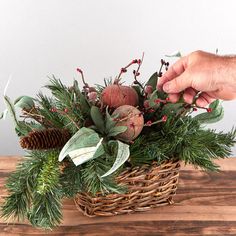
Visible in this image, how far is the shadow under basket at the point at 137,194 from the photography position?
93 cm

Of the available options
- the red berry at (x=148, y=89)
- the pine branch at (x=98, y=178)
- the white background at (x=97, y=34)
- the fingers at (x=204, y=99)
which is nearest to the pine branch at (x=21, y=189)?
the pine branch at (x=98, y=178)

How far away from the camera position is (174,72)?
40.7 inches

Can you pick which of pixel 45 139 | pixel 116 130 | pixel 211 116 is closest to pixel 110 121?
pixel 116 130

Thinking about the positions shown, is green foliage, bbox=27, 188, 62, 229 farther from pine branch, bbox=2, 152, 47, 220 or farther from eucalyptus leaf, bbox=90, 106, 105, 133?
eucalyptus leaf, bbox=90, 106, 105, 133

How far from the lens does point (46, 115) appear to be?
1.00 m

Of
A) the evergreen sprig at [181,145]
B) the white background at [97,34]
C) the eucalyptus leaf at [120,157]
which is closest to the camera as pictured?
the eucalyptus leaf at [120,157]

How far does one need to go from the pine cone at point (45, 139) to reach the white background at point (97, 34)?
2.50 ft

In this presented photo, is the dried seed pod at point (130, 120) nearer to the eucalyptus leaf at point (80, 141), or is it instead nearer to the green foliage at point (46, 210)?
the eucalyptus leaf at point (80, 141)

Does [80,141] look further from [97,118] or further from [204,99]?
[204,99]

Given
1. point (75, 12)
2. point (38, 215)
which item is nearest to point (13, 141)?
point (75, 12)

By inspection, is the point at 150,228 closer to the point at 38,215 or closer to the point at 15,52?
the point at 38,215

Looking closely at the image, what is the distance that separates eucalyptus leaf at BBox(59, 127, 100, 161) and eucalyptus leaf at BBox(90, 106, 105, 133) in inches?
2.2

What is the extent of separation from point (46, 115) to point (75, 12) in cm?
68

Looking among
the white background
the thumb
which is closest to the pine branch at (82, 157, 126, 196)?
the thumb
